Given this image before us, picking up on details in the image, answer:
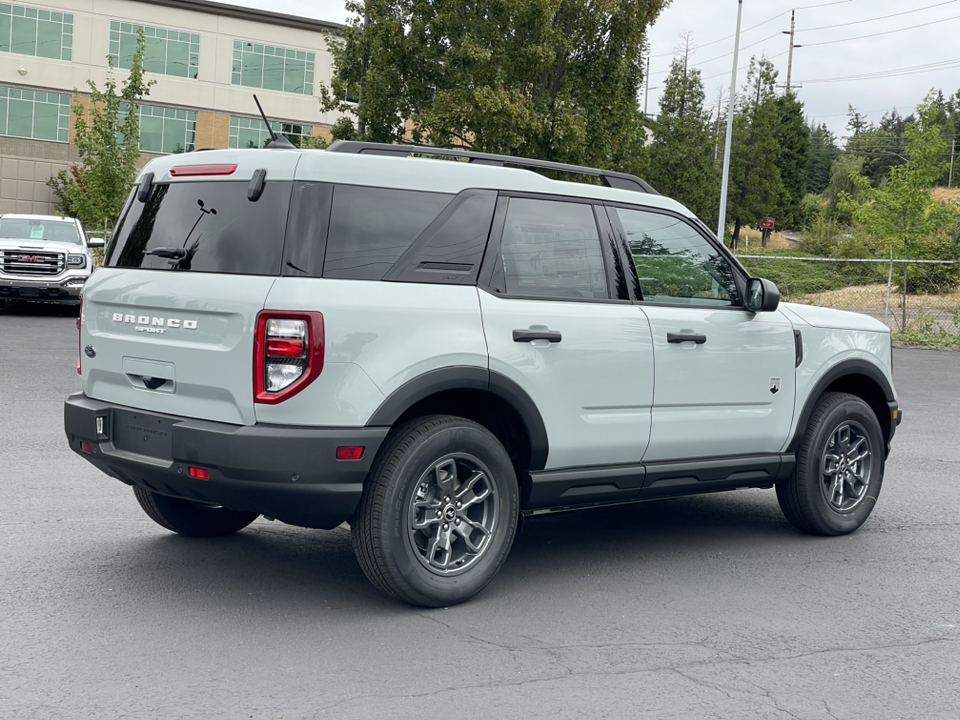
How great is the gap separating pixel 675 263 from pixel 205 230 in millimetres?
2565

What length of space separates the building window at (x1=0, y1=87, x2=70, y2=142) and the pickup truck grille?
102ft

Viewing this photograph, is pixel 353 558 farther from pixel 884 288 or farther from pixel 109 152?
pixel 109 152

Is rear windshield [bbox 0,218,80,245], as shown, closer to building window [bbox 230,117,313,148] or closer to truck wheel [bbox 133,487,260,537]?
truck wheel [bbox 133,487,260,537]

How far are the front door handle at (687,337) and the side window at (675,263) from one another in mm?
205

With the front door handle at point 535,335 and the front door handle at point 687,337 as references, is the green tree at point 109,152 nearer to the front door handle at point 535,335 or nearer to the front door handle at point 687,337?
the front door handle at point 687,337

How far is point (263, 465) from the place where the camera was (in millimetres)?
4559

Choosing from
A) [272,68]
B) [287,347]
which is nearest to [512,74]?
[287,347]

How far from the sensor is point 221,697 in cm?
396

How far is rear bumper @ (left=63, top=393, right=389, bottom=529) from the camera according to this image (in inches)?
180

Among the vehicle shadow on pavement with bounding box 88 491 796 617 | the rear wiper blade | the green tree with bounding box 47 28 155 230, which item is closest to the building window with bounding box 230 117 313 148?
the green tree with bounding box 47 28 155 230

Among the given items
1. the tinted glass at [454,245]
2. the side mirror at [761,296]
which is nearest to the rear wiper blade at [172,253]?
the tinted glass at [454,245]

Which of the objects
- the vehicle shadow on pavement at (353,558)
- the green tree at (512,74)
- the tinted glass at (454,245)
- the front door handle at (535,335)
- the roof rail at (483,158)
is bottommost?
the vehicle shadow on pavement at (353,558)

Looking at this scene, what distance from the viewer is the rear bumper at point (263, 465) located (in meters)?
4.57

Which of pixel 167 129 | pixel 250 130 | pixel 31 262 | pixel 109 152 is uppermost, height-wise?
pixel 250 130
